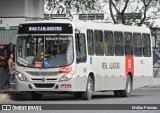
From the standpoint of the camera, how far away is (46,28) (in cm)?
2697

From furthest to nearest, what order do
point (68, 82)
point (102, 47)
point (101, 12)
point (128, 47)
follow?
point (101, 12), point (128, 47), point (102, 47), point (68, 82)

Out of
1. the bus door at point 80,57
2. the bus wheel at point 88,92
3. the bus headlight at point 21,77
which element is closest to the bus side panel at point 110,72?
the bus wheel at point 88,92

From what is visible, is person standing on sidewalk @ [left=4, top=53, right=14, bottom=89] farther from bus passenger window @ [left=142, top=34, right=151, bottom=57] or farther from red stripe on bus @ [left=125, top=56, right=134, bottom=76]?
bus passenger window @ [left=142, top=34, right=151, bottom=57]

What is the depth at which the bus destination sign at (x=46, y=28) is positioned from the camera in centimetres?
2682

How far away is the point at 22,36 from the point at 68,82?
2.54 m

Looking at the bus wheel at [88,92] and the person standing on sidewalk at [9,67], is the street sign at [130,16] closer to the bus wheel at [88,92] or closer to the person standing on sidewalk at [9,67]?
the person standing on sidewalk at [9,67]

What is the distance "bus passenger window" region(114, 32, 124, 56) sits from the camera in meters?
30.2

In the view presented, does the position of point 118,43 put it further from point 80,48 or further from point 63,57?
point 63,57

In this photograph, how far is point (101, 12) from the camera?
45875 mm

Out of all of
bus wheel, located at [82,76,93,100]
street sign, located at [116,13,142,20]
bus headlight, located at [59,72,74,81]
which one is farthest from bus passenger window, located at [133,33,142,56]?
street sign, located at [116,13,142,20]

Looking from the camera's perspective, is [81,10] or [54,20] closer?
[54,20]

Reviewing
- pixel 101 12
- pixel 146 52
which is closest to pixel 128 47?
pixel 146 52

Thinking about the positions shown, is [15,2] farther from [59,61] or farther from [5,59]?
[59,61]

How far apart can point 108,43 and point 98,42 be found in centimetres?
88
